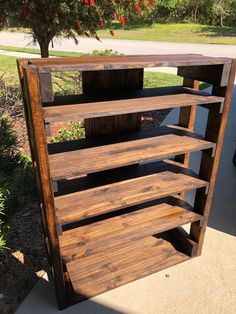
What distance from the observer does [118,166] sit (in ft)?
6.21

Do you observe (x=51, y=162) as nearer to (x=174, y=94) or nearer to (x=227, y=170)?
(x=174, y=94)

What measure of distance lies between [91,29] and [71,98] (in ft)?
10.0

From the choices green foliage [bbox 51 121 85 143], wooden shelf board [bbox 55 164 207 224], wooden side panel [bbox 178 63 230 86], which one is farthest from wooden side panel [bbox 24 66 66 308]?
green foliage [bbox 51 121 85 143]

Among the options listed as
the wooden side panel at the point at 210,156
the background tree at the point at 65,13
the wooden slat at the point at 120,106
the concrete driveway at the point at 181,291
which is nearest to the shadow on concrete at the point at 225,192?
the concrete driveway at the point at 181,291

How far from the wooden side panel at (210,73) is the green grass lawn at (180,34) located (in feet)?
52.1

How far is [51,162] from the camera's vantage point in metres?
1.88

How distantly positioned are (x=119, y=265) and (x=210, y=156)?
3.70ft

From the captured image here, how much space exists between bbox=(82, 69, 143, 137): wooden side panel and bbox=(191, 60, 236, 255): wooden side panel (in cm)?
54

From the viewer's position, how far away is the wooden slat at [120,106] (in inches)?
64.3

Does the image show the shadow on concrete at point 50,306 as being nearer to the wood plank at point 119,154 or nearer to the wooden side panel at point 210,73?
the wood plank at point 119,154

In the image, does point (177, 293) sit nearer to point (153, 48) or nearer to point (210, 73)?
point (210, 73)

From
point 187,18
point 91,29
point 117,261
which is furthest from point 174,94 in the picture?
point 187,18

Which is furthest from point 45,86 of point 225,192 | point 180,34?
point 180,34

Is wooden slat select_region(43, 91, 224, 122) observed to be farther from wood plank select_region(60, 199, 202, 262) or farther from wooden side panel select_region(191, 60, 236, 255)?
wood plank select_region(60, 199, 202, 262)
